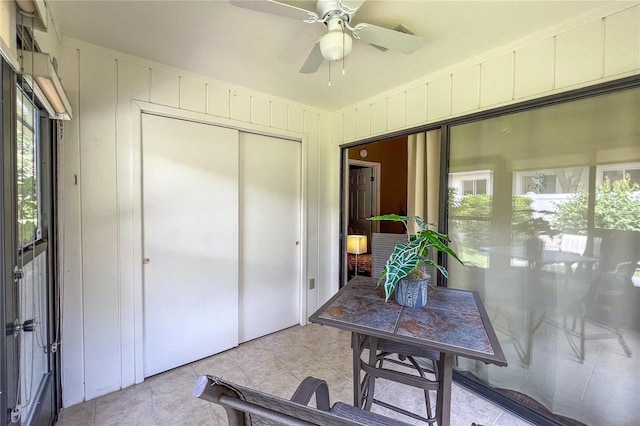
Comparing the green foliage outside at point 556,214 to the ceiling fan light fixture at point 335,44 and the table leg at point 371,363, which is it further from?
the ceiling fan light fixture at point 335,44

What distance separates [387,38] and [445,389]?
178cm

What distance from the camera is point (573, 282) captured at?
164cm

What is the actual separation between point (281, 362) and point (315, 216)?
4.95ft

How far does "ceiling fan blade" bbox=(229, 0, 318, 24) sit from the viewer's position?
1.20 meters

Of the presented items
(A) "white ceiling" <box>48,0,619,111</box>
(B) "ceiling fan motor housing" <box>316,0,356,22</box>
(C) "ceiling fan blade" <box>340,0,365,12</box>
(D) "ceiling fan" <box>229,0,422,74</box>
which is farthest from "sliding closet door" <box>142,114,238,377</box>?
(C) "ceiling fan blade" <box>340,0,365,12</box>

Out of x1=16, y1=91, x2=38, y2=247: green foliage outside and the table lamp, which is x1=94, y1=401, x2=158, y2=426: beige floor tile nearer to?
x1=16, y1=91, x2=38, y2=247: green foliage outside

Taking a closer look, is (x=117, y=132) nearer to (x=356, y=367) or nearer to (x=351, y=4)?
(x=351, y=4)

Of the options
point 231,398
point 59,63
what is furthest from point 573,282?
point 59,63

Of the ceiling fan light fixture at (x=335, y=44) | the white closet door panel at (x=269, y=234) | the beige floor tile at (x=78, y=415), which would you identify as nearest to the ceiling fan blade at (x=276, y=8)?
the ceiling fan light fixture at (x=335, y=44)

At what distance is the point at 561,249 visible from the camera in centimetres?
169

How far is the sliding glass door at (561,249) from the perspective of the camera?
4.82ft

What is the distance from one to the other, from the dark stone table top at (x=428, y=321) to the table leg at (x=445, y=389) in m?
0.19

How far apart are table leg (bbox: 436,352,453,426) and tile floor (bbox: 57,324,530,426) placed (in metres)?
0.58

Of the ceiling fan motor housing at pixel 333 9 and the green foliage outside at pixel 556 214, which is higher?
the ceiling fan motor housing at pixel 333 9
